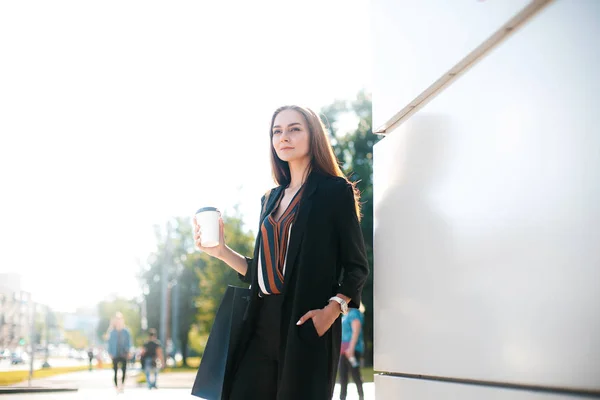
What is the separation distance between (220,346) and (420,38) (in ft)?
5.04

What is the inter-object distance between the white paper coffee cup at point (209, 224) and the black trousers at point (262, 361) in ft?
1.31

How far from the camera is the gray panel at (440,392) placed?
1151 mm

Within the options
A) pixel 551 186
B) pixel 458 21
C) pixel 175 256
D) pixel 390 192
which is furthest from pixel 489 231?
pixel 175 256

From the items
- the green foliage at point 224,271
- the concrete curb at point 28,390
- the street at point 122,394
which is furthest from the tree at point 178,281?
the concrete curb at point 28,390

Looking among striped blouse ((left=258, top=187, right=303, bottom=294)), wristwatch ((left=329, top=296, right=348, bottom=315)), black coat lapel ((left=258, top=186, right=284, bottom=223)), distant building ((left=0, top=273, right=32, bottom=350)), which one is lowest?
distant building ((left=0, top=273, right=32, bottom=350))

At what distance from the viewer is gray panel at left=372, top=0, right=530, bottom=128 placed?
1.36m

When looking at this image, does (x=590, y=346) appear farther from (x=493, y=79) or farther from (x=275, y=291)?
(x=275, y=291)

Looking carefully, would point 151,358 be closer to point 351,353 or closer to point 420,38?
point 351,353

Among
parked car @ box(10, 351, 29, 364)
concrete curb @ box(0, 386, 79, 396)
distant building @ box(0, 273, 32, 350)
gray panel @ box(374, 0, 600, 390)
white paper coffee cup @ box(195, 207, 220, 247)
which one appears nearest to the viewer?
gray panel @ box(374, 0, 600, 390)

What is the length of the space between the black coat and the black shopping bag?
76 mm

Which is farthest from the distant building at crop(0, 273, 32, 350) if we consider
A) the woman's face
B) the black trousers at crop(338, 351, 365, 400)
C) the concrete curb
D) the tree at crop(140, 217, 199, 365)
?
the tree at crop(140, 217, 199, 365)

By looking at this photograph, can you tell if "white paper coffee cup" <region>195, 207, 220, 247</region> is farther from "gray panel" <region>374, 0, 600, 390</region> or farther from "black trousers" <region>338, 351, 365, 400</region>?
"black trousers" <region>338, 351, 365, 400</region>

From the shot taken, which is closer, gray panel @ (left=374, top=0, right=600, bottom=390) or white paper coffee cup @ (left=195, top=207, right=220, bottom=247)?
gray panel @ (left=374, top=0, right=600, bottom=390)

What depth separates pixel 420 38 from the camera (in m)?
1.76
